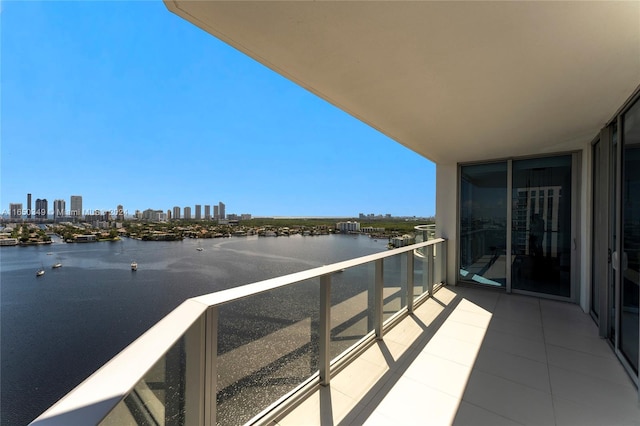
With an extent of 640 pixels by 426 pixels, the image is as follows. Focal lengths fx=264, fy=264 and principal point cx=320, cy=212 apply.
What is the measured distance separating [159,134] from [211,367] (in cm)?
3425

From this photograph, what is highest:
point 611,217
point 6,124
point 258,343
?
point 6,124

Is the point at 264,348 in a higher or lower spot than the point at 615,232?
lower

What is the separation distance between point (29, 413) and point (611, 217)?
1663cm

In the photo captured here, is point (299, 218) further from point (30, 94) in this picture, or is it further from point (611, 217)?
point (611, 217)

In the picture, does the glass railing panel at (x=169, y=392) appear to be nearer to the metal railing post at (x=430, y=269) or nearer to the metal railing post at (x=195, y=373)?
the metal railing post at (x=195, y=373)

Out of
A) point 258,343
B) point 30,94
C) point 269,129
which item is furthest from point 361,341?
point 30,94

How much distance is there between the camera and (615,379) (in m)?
2.21

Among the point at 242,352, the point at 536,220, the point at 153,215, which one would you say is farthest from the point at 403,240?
the point at 153,215

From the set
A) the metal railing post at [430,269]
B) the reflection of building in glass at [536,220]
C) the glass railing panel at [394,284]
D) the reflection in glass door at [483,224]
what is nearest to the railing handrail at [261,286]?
the glass railing panel at [394,284]

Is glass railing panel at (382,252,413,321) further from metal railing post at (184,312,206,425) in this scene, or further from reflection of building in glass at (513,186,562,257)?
reflection of building in glass at (513,186,562,257)

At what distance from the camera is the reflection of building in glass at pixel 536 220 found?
426 centimetres

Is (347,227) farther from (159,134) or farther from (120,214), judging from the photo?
(120,214)

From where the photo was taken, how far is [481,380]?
2205mm

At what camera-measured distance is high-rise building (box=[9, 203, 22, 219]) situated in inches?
757
